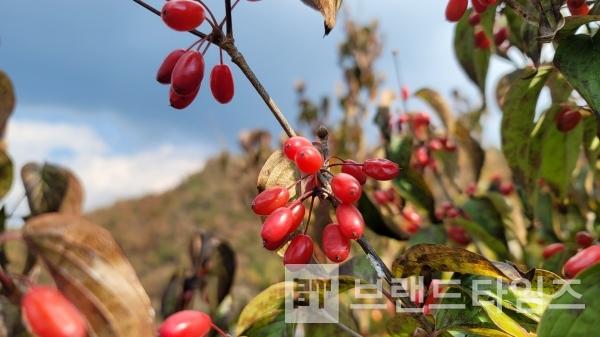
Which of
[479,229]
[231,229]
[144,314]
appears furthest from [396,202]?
[231,229]

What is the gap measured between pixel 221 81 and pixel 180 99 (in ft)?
0.33

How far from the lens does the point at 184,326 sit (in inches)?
31.0

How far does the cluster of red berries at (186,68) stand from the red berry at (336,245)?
0.35m

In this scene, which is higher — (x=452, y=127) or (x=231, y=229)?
(x=452, y=127)

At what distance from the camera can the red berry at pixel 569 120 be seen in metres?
1.42

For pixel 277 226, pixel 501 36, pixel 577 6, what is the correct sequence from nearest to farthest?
pixel 277 226 < pixel 577 6 < pixel 501 36

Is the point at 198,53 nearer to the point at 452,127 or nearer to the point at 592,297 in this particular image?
the point at 592,297

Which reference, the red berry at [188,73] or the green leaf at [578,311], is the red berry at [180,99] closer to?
the red berry at [188,73]

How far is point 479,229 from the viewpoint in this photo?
1.73 m

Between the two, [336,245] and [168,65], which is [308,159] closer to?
[336,245]

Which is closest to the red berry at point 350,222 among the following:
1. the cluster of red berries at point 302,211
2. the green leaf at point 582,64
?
the cluster of red berries at point 302,211

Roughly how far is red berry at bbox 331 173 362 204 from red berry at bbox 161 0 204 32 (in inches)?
14.3

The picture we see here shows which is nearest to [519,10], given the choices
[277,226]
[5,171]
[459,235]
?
[277,226]

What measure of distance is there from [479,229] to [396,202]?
665 millimetres
